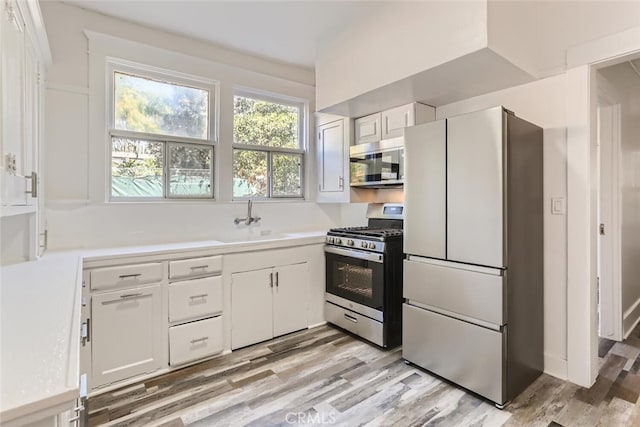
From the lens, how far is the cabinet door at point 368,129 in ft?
10.5

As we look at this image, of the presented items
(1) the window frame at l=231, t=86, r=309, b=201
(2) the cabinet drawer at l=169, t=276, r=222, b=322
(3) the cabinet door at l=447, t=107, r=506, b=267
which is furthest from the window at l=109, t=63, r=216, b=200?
(3) the cabinet door at l=447, t=107, r=506, b=267

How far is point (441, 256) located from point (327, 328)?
1501mm

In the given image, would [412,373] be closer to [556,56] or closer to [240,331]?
[240,331]

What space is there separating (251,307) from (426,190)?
1737 mm

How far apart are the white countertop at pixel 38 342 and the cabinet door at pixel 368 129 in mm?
2581

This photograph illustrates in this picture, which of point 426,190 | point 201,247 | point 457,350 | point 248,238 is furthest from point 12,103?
point 457,350

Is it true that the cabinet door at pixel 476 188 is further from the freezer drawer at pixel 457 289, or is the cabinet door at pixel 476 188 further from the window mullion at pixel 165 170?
the window mullion at pixel 165 170

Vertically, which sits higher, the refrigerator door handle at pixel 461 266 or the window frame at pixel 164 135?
the window frame at pixel 164 135

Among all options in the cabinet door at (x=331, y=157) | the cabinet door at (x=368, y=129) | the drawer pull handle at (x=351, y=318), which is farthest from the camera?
the cabinet door at (x=331, y=157)

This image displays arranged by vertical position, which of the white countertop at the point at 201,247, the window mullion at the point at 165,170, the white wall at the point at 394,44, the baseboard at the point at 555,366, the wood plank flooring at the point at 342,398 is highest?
the white wall at the point at 394,44

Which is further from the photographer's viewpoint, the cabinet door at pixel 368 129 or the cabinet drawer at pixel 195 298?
the cabinet door at pixel 368 129

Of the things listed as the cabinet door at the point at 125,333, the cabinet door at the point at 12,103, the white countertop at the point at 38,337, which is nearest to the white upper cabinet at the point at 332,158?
the cabinet door at the point at 125,333

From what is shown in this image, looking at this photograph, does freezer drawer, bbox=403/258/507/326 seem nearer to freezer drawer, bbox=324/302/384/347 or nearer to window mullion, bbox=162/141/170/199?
freezer drawer, bbox=324/302/384/347

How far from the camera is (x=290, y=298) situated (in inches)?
122
